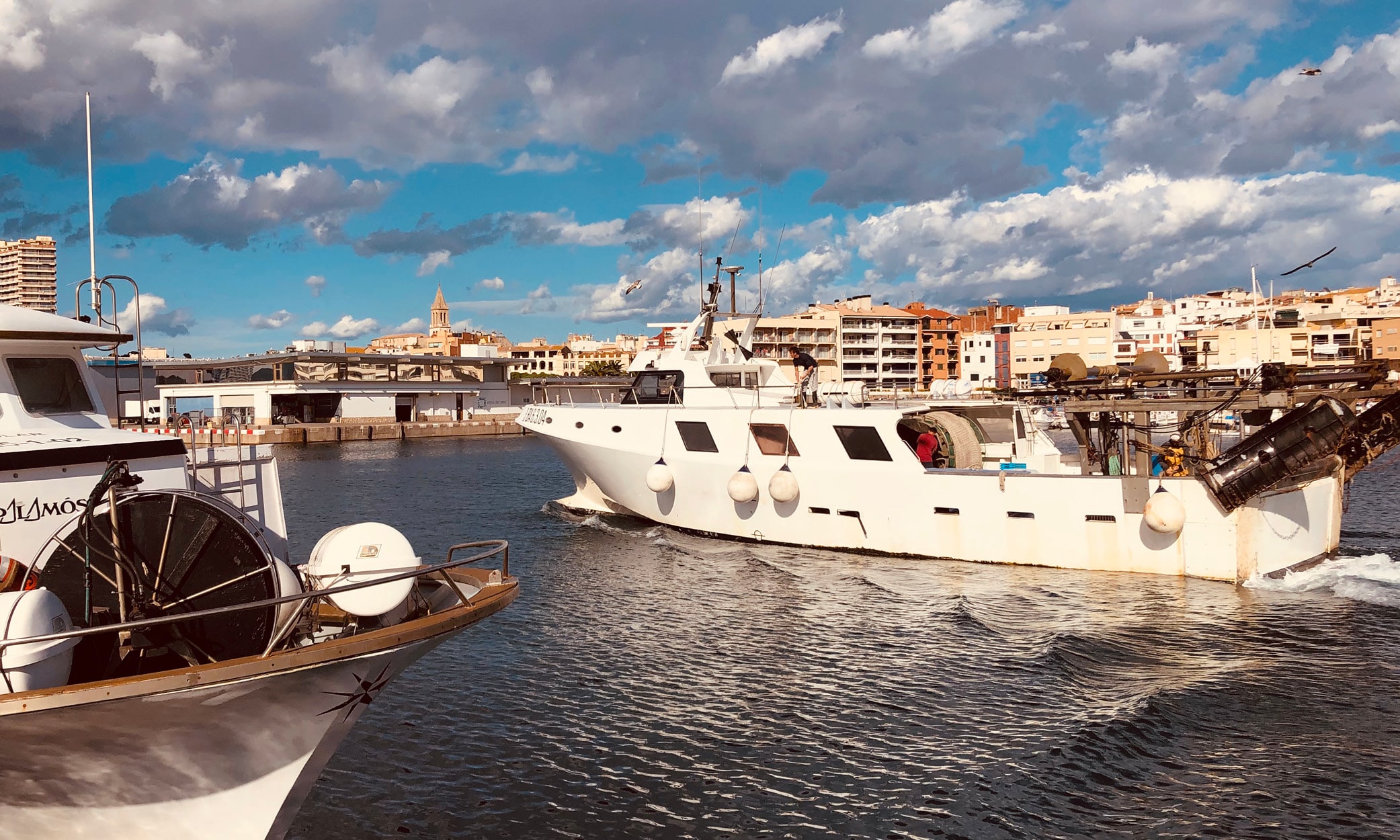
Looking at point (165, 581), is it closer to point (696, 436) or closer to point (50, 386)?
point (50, 386)

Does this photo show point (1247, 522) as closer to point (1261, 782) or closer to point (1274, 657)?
point (1274, 657)

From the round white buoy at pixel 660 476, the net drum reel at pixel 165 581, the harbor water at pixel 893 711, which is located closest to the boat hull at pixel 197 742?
the net drum reel at pixel 165 581

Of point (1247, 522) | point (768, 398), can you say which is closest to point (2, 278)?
point (768, 398)

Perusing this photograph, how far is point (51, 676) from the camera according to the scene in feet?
21.1

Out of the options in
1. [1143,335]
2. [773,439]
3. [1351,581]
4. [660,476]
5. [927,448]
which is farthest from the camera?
[1143,335]

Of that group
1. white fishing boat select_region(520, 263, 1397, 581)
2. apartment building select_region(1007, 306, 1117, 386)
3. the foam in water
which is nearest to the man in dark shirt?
white fishing boat select_region(520, 263, 1397, 581)

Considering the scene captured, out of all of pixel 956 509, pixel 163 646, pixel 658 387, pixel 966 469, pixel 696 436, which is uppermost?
pixel 658 387

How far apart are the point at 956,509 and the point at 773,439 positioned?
439cm

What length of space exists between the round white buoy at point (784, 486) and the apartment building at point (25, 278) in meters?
13.7

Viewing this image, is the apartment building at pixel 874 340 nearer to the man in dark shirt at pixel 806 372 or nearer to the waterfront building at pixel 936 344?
the waterfront building at pixel 936 344

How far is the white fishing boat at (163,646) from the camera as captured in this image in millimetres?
6484

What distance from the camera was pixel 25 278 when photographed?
22.1 meters

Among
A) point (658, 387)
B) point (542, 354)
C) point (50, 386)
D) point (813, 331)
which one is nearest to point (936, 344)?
point (813, 331)

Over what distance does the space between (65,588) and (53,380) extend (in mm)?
2672
